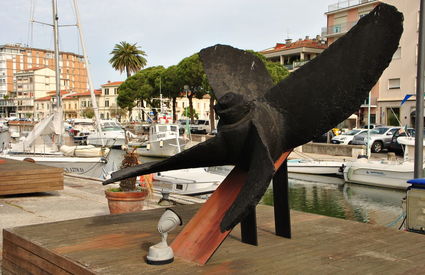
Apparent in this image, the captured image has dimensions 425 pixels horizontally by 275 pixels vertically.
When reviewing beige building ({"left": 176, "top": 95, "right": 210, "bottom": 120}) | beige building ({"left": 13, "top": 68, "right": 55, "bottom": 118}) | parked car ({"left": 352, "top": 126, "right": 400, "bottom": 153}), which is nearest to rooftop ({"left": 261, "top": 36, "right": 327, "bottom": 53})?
parked car ({"left": 352, "top": 126, "right": 400, "bottom": 153})

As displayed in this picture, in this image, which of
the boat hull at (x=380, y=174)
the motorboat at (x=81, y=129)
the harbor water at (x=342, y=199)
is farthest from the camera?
the motorboat at (x=81, y=129)

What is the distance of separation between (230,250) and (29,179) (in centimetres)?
750

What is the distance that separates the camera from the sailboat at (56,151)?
65.3ft

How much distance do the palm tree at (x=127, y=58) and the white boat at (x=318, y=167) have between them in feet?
153

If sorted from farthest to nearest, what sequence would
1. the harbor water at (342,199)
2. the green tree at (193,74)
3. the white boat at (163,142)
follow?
the green tree at (193,74) → the white boat at (163,142) → the harbor water at (342,199)

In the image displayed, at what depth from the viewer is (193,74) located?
46406 mm

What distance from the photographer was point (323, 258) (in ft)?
16.4

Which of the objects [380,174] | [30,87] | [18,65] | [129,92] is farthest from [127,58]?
[18,65]

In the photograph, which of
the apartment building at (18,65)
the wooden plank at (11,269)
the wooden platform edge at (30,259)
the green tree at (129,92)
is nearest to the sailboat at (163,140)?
the wooden plank at (11,269)

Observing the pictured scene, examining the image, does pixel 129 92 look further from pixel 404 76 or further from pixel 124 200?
pixel 124 200

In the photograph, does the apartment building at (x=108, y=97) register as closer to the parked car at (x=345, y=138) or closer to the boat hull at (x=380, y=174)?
the parked car at (x=345, y=138)

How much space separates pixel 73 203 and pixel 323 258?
7372 millimetres

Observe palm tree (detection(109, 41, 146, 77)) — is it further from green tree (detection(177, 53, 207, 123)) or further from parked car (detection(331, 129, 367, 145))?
parked car (detection(331, 129, 367, 145))

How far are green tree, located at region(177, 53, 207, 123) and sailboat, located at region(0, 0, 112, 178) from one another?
2211cm
